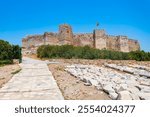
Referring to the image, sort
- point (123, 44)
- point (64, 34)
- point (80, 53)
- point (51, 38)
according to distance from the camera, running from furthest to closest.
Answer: point (123, 44) → point (51, 38) → point (64, 34) → point (80, 53)

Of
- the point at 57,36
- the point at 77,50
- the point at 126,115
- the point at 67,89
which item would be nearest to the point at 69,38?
the point at 57,36

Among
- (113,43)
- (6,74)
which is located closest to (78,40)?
(113,43)

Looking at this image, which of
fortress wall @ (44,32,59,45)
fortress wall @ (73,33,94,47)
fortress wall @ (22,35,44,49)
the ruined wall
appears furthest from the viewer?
fortress wall @ (73,33,94,47)

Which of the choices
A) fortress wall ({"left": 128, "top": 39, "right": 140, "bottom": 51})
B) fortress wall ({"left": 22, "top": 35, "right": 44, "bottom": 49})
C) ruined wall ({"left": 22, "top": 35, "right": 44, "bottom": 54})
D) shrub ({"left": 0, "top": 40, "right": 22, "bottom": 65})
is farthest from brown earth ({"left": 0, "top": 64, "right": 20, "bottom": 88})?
fortress wall ({"left": 128, "top": 39, "right": 140, "bottom": 51})

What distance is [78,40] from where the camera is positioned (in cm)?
4338

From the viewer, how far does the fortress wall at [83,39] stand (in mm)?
43219

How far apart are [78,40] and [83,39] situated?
88cm

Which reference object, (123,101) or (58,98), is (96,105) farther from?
(58,98)

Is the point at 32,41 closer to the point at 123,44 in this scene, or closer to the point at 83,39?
the point at 83,39

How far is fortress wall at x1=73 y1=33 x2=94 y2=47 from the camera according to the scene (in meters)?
43.2

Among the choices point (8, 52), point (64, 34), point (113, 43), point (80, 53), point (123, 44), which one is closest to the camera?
point (8, 52)

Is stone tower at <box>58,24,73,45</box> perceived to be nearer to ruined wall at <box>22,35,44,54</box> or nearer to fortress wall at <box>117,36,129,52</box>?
ruined wall at <box>22,35,44,54</box>

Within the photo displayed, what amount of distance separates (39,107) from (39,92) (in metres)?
1.83

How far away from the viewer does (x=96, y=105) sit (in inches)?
196
